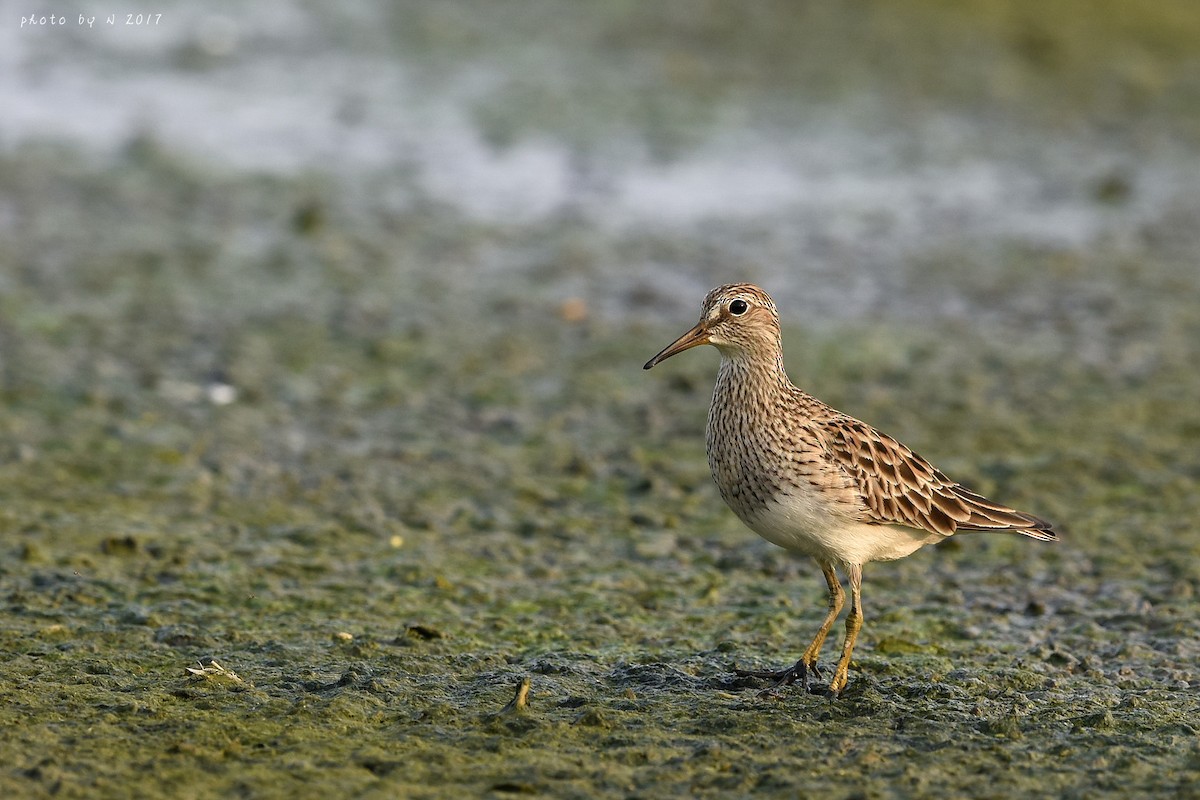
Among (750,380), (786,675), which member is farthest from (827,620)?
(750,380)

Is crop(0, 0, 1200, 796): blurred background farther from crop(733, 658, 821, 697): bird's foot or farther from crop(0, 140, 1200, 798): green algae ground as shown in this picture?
crop(733, 658, 821, 697): bird's foot

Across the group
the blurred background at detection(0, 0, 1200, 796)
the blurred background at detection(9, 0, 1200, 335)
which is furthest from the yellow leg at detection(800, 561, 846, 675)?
the blurred background at detection(9, 0, 1200, 335)

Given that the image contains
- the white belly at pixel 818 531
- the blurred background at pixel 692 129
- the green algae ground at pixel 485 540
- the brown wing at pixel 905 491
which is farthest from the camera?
the blurred background at pixel 692 129

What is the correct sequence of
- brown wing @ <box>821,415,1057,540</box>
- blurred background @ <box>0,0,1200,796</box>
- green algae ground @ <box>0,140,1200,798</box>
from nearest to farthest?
green algae ground @ <box>0,140,1200,798</box> < blurred background @ <box>0,0,1200,796</box> < brown wing @ <box>821,415,1057,540</box>

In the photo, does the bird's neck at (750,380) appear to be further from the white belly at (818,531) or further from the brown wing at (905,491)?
the white belly at (818,531)

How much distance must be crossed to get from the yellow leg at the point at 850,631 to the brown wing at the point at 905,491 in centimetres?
25

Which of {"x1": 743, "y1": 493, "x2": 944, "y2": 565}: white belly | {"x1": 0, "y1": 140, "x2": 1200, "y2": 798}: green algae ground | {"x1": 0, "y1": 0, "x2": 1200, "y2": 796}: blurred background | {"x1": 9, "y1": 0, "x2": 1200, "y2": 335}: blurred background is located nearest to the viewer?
{"x1": 0, "y1": 140, "x2": 1200, "y2": 798}: green algae ground

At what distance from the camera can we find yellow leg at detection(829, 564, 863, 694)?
20.8ft

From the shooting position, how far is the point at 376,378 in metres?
10.1

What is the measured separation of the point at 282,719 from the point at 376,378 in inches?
175

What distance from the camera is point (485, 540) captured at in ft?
26.6

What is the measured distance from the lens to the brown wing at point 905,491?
6.51 m

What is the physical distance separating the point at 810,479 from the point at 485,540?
87.9 inches

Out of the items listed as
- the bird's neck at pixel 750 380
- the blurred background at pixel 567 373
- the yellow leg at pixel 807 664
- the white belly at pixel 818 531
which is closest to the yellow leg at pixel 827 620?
the yellow leg at pixel 807 664
